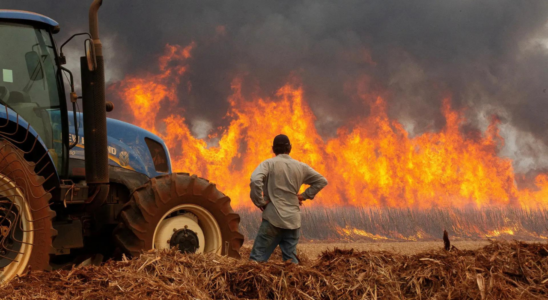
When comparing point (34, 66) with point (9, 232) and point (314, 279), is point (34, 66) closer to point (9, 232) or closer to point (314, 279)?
point (9, 232)

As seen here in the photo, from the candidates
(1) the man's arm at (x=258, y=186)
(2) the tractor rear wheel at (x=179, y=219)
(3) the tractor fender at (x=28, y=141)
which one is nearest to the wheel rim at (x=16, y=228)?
(3) the tractor fender at (x=28, y=141)

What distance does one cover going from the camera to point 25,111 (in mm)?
5895

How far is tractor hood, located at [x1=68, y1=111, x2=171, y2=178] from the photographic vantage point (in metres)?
7.32

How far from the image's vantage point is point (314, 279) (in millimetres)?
4504

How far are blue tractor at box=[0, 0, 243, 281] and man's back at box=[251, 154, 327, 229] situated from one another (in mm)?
965

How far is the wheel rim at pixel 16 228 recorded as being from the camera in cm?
485

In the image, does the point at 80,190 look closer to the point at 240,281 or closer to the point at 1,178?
the point at 1,178

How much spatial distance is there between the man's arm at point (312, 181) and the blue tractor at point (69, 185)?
1.18 meters

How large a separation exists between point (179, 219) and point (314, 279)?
261cm

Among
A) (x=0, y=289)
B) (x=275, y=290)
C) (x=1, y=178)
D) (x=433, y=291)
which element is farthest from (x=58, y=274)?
(x=433, y=291)

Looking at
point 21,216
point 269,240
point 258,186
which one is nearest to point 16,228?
point 21,216

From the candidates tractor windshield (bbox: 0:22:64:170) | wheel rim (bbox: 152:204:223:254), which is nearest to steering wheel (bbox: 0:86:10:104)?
tractor windshield (bbox: 0:22:64:170)

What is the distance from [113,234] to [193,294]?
253 centimetres

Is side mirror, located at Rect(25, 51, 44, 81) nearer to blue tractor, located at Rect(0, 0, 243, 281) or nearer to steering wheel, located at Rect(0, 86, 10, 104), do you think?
blue tractor, located at Rect(0, 0, 243, 281)
